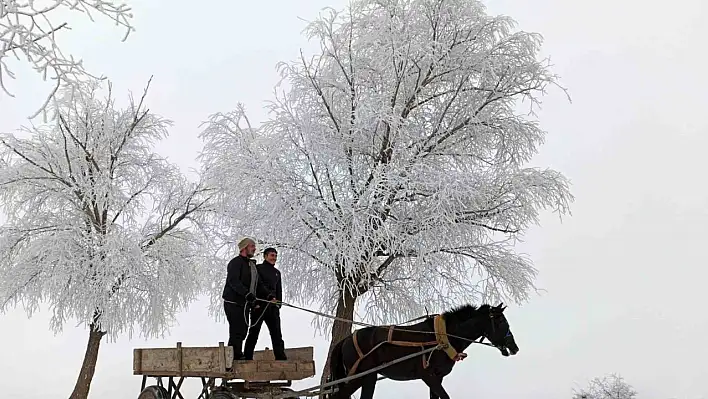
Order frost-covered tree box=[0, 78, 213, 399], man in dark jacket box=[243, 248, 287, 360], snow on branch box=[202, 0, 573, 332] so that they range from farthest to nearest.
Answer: frost-covered tree box=[0, 78, 213, 399]
snow on branch box=[202, 0, 573, 332]
man in dark jacket box=[243, 248, 287, 360]

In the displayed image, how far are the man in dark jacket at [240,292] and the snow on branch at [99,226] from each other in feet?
19.1

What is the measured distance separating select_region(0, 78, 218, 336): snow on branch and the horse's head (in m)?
7.73

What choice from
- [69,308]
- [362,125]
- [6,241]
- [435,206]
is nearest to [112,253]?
[69,308]

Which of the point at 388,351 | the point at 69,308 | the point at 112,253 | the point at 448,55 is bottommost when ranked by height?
the point at 388,351

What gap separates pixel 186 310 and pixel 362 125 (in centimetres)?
854

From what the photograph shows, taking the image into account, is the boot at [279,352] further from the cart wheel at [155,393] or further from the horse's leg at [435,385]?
the horse's leg at [435,385]

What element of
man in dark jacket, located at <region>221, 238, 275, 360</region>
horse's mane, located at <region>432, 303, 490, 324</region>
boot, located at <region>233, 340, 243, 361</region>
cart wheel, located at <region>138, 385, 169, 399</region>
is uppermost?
man in dark jacket, located at <region>221, 238, 275, 360</region>

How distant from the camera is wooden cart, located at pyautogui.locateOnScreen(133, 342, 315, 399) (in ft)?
30.3

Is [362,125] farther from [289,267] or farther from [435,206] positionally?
[289,267]

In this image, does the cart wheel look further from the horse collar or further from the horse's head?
the horse's head

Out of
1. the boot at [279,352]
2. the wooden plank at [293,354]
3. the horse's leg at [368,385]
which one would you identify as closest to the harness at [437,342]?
the horse's leg at [368,385]

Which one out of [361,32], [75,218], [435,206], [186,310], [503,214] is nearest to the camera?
[435,206]

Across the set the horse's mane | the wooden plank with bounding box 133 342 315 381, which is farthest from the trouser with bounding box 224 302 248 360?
the horse's mane

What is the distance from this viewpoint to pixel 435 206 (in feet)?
41.9
